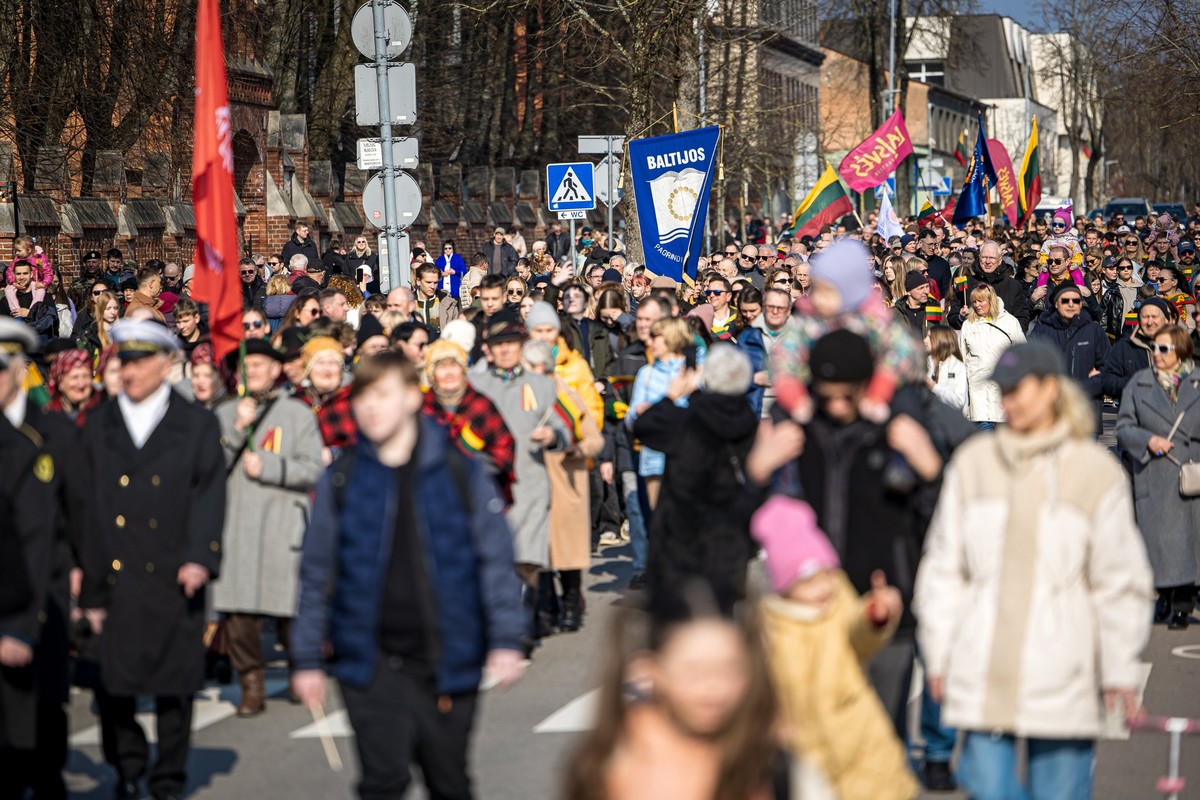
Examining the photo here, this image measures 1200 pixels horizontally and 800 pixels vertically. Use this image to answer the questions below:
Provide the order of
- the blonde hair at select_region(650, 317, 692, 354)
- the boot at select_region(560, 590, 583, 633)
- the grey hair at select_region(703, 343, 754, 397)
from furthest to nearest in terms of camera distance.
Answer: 1. the boot at select_region(560, 590, 583, 633)
2. the blonde hair at select_region(650, 317, 692, 354)
3. the grey hair at select_region(703, 343, 754, 397)

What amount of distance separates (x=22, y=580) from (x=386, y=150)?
12.5 meters

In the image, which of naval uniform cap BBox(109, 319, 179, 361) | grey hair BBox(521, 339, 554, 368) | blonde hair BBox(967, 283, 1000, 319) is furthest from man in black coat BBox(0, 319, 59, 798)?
blonde hair BBox(967, 283, 1000, 319)

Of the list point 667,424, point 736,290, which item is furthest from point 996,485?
point 736,290

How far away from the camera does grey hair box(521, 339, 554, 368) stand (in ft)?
36.6

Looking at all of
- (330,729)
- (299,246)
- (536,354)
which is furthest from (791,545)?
(299,246)

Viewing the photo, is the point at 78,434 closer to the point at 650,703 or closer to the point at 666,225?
the point at 650,703

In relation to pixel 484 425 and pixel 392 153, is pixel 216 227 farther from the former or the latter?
pixel 392 153

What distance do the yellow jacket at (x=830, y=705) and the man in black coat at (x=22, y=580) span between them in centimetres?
261

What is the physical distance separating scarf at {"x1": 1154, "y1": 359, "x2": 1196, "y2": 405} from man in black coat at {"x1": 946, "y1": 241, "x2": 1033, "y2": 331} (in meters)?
8.43

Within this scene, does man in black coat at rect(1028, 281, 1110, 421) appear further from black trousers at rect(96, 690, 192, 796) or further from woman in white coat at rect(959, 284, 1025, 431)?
black trousers at rect(96, 690, 192, 796)

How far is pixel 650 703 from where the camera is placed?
4.11 m

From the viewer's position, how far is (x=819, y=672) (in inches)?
213

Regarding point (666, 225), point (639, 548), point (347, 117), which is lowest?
point (639, 548)

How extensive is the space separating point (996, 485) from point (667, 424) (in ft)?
14.4
